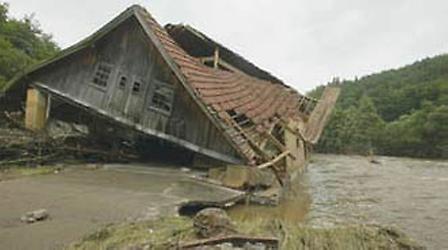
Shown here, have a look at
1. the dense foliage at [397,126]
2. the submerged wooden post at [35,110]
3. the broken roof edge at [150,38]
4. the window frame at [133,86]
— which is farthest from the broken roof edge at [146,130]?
the dense foliage at [397,126]

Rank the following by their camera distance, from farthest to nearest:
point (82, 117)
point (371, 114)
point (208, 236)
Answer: point (371, 114) → point (82, 117) → point (208, 236)

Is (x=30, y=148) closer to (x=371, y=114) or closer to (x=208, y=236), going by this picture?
(x=208, y=236)

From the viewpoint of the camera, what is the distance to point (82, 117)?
1750cm

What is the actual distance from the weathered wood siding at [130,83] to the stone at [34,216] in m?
5.61

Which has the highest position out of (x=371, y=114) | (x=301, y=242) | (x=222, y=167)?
(x=371, y=114)

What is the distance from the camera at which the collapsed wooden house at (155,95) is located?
40.9 ft

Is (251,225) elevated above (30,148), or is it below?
below

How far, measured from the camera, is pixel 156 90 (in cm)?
1375

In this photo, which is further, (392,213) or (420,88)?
(420,88)

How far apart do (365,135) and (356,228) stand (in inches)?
2072

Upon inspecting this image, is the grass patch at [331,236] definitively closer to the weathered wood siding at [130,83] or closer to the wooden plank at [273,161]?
the wooden plank at [273,161]

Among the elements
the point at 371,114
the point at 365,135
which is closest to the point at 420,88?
the point at 371,114

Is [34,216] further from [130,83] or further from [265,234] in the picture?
[130,83]

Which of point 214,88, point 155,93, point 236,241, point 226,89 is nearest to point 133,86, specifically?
point 155,93
